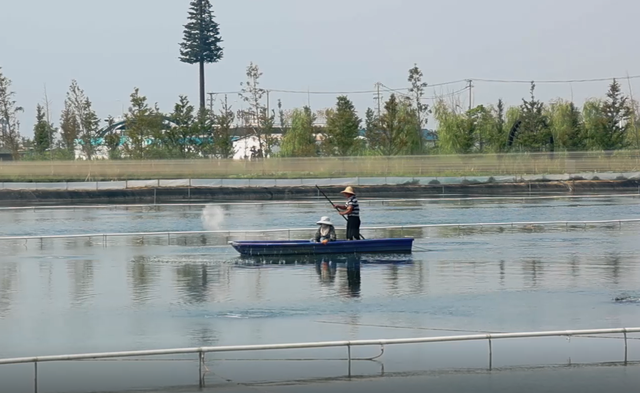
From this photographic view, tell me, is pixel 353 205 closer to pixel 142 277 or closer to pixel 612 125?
pixel 142 277

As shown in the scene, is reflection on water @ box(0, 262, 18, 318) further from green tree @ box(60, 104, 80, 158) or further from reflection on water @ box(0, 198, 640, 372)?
green tree @ box(60, 104, 80, 158)

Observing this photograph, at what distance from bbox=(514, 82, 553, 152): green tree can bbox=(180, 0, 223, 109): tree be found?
33.4 meters

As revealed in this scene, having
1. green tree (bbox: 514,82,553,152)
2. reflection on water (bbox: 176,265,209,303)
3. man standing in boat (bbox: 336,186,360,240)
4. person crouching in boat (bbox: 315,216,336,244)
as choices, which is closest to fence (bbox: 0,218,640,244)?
man standing in boat (bbox: 336,186,360,240)

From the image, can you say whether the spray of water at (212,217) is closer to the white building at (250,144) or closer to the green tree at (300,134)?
the green tree at (300,134)

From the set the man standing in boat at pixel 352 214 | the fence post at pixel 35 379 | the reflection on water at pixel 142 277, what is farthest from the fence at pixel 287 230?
the fence post at pixel 35 379

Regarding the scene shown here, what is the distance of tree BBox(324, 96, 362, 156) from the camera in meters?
63.4

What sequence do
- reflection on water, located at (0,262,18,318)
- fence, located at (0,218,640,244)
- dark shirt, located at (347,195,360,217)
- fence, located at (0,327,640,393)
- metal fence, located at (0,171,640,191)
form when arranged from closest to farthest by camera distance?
1. fence, located at (0,327,640,393)
2. reflection on water, located at (0,262,18,318)
3. dark shirt, located at (347,195,360,217)
4. fence, located at (0,218,640,244)
5. metal fence, located at (0,171,640,191)

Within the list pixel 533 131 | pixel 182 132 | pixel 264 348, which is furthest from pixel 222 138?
pixel 264 348

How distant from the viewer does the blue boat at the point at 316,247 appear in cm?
2033

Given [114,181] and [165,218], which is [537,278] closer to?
[165,218]

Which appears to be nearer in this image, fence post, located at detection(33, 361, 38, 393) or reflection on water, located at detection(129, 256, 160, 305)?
fence post, located at detection(33, 361, 38, 393)

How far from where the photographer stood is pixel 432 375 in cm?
962

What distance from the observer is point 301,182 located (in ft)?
163

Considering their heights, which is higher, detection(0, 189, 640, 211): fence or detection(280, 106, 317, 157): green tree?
detection(280, 106, 317, 157): green tree
